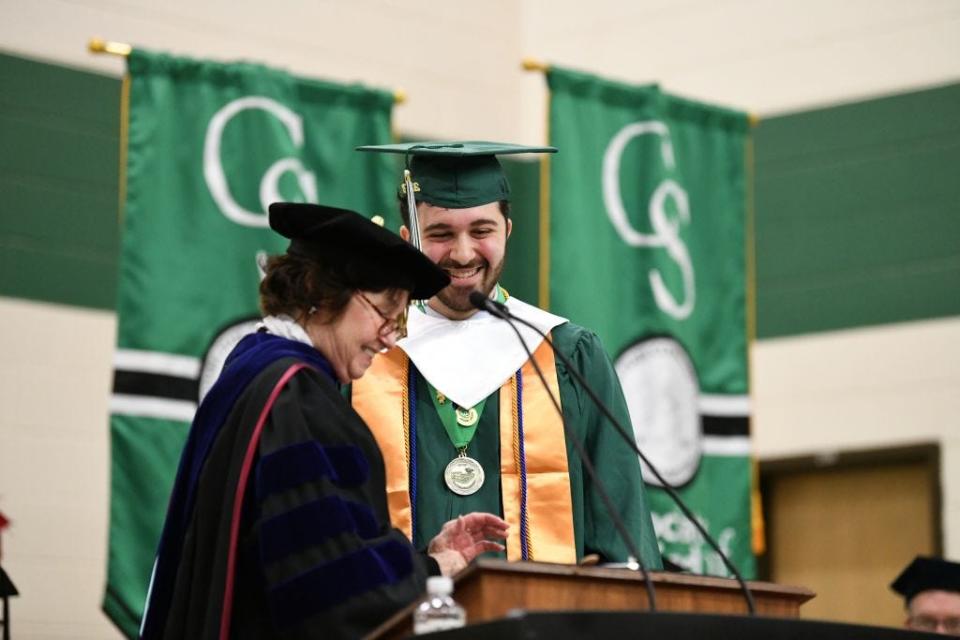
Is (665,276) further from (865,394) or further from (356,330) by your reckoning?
(356,330)

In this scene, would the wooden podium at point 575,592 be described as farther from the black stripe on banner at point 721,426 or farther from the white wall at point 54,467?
the white wall at point 54,467

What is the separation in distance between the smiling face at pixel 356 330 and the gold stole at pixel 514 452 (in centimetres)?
61

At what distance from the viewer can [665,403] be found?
684cm

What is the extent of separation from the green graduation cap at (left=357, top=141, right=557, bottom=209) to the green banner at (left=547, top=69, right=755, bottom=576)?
8.33 ft

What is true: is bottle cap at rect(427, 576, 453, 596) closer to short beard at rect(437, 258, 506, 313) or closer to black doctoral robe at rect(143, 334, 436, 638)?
black doctoral robe at rect(143, 334, 436, 638)

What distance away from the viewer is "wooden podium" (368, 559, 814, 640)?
275 cm

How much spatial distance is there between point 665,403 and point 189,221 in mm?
2022

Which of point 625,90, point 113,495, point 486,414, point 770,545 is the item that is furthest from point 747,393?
point 486,414

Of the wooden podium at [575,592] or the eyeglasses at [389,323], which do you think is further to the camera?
the eyeglasses at [389,323]

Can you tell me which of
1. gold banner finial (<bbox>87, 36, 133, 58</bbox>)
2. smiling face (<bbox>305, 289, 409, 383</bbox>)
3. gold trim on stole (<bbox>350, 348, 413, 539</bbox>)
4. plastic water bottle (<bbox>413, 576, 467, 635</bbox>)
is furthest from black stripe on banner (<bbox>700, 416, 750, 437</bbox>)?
plastic water bottle (<bbox>413, 576, 467, 635</bbox>)

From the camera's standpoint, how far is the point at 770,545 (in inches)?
340

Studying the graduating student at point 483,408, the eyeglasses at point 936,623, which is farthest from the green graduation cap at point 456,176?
the eyeglasses at point 936,623

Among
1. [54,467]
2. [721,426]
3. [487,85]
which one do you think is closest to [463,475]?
[721,426]

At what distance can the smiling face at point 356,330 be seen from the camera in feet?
11.2
